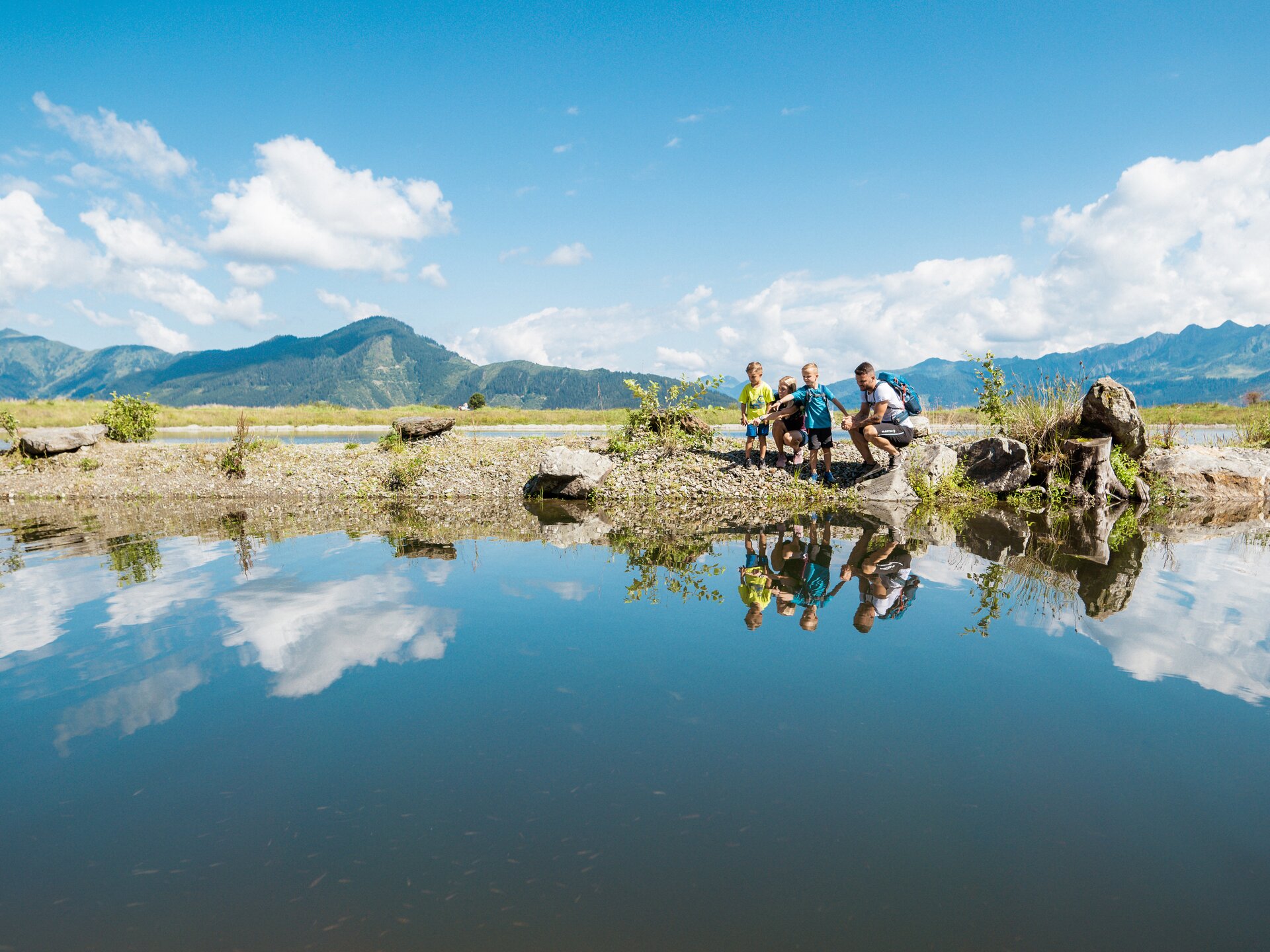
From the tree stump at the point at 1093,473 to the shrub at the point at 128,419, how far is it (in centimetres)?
3086

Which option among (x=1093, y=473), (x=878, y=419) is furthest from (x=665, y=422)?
(x=1093, y=473)

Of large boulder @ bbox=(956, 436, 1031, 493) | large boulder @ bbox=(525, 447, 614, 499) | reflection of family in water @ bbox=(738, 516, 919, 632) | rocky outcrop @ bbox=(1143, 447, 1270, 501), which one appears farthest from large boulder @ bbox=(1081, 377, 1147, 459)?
large boulder @ bbox=(525, 447, 614, 499)

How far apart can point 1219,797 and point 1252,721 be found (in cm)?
147

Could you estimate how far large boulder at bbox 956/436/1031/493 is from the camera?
55.1 ft

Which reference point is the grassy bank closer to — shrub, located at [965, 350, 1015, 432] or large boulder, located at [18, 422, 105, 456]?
large boulder, located at [18, 422, 105, 456]

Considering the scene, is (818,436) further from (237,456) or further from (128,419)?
(128,419)

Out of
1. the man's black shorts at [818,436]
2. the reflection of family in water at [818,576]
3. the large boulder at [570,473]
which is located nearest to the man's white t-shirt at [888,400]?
the man's black shorts at [818,436]

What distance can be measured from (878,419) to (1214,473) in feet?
35.0

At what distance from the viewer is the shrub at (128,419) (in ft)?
80.0

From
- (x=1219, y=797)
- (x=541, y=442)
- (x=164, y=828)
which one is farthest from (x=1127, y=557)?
(x=541, y=442)

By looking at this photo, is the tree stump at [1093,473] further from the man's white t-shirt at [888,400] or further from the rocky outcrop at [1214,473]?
the man's white t-shirt at [888,400]

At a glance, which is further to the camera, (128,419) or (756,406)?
(128,419)

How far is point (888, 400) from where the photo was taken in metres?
15.8

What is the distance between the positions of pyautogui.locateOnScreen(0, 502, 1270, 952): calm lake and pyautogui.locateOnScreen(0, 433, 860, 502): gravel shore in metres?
8.50
